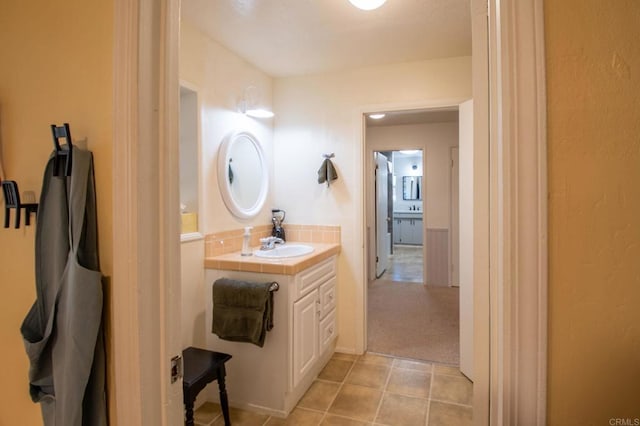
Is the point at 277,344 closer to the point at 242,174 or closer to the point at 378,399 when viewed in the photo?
the point at 378,399

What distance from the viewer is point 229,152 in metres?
2.57

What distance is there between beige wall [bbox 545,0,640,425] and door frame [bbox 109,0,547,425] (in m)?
0.02

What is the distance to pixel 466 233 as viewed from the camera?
254cm

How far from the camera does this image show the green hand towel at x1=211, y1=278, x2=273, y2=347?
2.02 meters

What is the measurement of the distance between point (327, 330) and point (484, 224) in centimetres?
226

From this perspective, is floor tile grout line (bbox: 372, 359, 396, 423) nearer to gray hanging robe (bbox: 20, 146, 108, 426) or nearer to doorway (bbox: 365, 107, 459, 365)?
doorway (bbox: 365, 107, 459, 365)

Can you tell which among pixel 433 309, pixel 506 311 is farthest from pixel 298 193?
pixel 506 311

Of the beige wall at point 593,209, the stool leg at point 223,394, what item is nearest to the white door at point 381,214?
the stool leg at point 223,394

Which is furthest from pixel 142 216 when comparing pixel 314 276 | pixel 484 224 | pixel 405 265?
pixel 405 265

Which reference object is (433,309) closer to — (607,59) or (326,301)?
(326,301)

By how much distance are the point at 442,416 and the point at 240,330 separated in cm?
140

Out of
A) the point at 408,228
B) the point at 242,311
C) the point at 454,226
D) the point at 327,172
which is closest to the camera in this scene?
the point at 242,311

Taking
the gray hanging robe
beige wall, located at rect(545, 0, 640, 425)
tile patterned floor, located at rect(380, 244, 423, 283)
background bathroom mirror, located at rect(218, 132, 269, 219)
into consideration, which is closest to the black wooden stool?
the gray hanging robe

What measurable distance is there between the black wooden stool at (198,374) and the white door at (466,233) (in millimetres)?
1794
